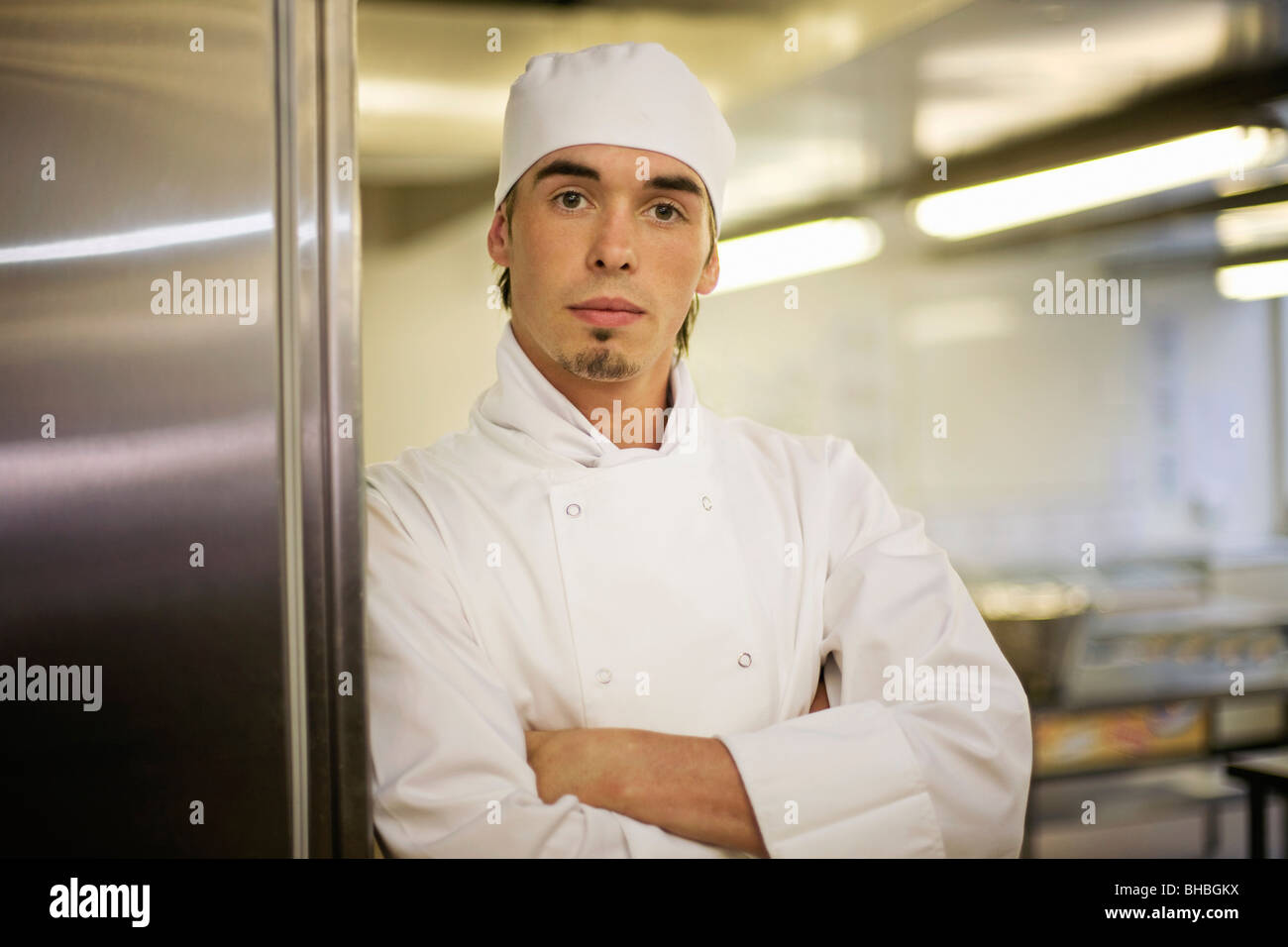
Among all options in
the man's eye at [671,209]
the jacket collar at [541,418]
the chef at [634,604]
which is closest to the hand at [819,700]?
the chef at [634,604]

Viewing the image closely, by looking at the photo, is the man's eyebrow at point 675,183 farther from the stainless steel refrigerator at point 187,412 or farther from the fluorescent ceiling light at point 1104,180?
the fluorescent ceiling light at point 1104,180

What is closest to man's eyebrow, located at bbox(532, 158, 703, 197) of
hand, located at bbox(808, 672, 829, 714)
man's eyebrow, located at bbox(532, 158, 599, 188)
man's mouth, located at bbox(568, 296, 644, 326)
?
man's eyebrow, located at bbox(532, 158, 599, 188)

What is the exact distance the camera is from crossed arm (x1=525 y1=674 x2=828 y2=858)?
92cm

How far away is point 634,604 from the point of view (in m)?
1.00

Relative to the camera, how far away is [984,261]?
241cm

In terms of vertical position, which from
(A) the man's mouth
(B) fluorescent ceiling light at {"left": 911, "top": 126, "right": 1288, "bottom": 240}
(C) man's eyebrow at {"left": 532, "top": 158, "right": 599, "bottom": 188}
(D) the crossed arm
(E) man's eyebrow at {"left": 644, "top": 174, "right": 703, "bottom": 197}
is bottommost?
(D) the crossed arm

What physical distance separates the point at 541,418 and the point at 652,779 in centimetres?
39

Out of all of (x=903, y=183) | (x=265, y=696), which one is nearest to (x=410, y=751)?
(x=265, y=696)

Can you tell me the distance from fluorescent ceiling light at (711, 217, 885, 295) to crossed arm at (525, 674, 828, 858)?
0.54 metres

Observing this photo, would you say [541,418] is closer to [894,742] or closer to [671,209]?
[671,209]

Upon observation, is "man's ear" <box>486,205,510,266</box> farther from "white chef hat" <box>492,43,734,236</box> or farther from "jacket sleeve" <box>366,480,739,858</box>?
"jacket sleeve" <box>366,480,739,858</box>

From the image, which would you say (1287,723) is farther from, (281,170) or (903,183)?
(281,170)

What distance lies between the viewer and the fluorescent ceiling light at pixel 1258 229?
150 cm

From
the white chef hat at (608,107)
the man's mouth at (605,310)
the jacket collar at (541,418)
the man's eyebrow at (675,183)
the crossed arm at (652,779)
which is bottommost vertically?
the crossed arm at (652,779)
